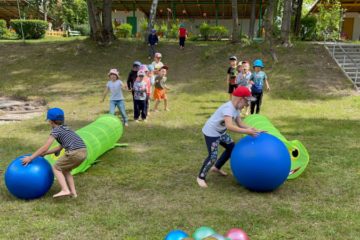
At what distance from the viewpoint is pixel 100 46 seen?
22.6m

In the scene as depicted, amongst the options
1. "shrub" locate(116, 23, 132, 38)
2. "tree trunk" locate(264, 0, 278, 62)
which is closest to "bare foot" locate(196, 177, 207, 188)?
"tree trunk" locate(264, 0, 278, 62)

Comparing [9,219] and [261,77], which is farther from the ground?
[261,77]

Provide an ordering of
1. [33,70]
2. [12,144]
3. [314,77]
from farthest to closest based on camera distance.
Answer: [33,70], [314,77], [12,144]

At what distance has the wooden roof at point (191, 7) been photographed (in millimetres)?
31984

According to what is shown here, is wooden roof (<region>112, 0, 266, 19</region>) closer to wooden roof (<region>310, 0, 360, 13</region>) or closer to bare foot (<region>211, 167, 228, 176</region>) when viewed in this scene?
wooden roof (<region>310, 0, 360, 13</region>)

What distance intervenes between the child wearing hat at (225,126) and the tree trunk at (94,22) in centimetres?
1736

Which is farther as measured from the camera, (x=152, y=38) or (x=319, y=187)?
(x=152, y=38)

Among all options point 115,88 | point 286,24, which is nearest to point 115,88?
point 115,88

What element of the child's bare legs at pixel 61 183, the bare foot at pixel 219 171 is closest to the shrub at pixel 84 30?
the bare foot at pixel 219 171

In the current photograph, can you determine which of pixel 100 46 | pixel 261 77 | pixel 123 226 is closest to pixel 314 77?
pixel 261 77

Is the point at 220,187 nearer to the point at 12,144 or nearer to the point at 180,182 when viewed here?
the point at 180,182

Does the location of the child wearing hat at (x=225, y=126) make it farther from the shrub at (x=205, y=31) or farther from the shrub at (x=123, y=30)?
the shrub at (x=123, y=30)

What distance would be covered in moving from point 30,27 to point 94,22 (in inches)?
319

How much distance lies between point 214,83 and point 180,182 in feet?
39.1
